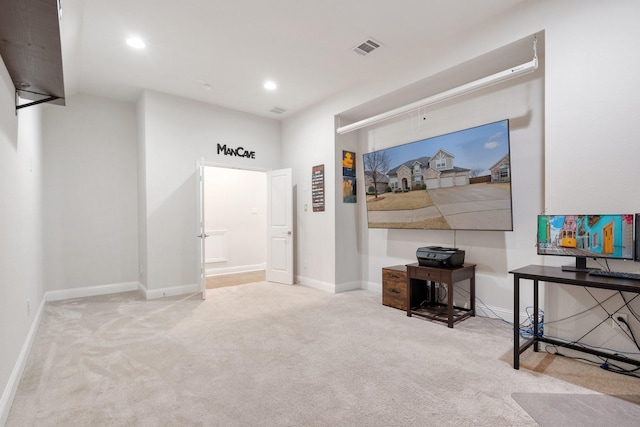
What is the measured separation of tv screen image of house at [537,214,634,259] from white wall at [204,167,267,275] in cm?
593

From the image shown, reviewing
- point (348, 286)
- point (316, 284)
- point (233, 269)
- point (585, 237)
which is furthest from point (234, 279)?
point (585, 237)

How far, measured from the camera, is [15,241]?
8.65 feet

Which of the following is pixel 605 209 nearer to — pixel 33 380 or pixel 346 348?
pixel 346 348

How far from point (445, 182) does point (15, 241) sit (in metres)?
4.27

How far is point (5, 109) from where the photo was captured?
229 centimetres

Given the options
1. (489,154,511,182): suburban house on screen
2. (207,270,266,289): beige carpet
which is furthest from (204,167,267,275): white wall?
(489,154,511,182): suburban house on screen

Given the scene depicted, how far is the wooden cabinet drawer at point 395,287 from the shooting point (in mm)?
4102

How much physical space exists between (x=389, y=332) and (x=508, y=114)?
2.79 meters

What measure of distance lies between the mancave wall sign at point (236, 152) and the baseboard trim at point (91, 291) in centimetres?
271

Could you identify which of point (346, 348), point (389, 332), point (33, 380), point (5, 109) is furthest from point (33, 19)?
point (389, 332)

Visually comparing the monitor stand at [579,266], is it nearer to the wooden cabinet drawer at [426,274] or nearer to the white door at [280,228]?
the wooden cabinet drawer at [426,274]

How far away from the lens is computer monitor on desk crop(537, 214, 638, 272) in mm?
2371

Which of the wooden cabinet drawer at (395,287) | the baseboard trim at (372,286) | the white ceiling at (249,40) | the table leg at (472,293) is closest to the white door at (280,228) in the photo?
the baseboard trim at (372,286)

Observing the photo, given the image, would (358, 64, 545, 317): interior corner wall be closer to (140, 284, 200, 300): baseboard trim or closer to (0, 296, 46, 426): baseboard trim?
(140, 284, 200, 300): baseboard trim
